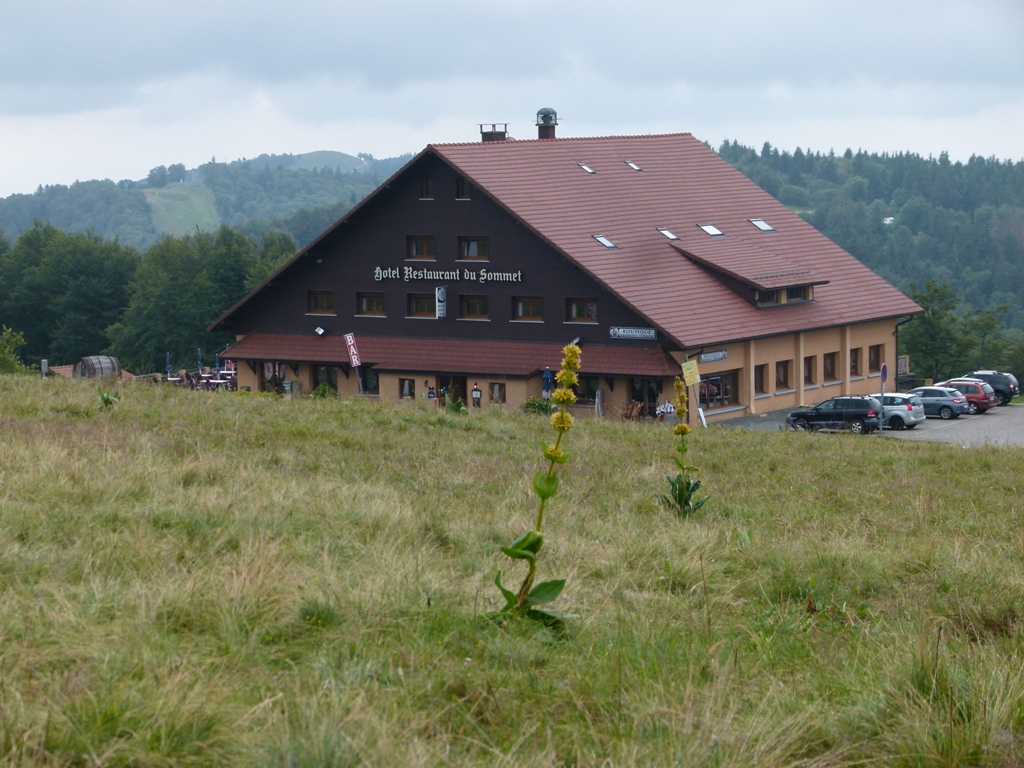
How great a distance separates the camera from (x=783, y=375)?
48.7 m

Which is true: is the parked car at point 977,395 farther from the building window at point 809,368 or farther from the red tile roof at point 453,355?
the red tile roof at point 453,355

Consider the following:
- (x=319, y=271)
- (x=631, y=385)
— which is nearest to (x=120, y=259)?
(x=319, y=271)

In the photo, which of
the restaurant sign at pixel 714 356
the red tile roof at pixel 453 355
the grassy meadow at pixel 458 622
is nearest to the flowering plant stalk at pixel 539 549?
the grassy meadow at pixel 458 622

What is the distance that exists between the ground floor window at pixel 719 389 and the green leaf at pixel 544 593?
127ft

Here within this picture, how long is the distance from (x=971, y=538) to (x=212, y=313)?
8927 centimetres

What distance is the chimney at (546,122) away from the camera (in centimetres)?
6078

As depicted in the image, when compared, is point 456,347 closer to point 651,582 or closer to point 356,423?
point 356,423

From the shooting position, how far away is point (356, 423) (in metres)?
17.2

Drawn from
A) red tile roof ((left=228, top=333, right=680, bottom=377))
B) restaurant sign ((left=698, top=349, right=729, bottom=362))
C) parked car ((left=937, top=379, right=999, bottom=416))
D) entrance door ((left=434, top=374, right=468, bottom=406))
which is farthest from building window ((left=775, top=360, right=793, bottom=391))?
entrance door ((left=434, top=374, right=468, bottom=406))

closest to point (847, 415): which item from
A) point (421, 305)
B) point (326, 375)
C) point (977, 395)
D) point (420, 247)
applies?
point (977, 395)

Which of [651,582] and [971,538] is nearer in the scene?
[651,582]

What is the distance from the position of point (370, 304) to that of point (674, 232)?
1299cm

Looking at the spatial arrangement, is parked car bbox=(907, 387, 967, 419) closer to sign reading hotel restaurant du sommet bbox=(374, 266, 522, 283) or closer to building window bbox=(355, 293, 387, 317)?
sign reading hotel restaurant du sommet bbox=(374, 266, 522, 283)

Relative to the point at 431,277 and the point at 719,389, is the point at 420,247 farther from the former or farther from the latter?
the point at 719,389
